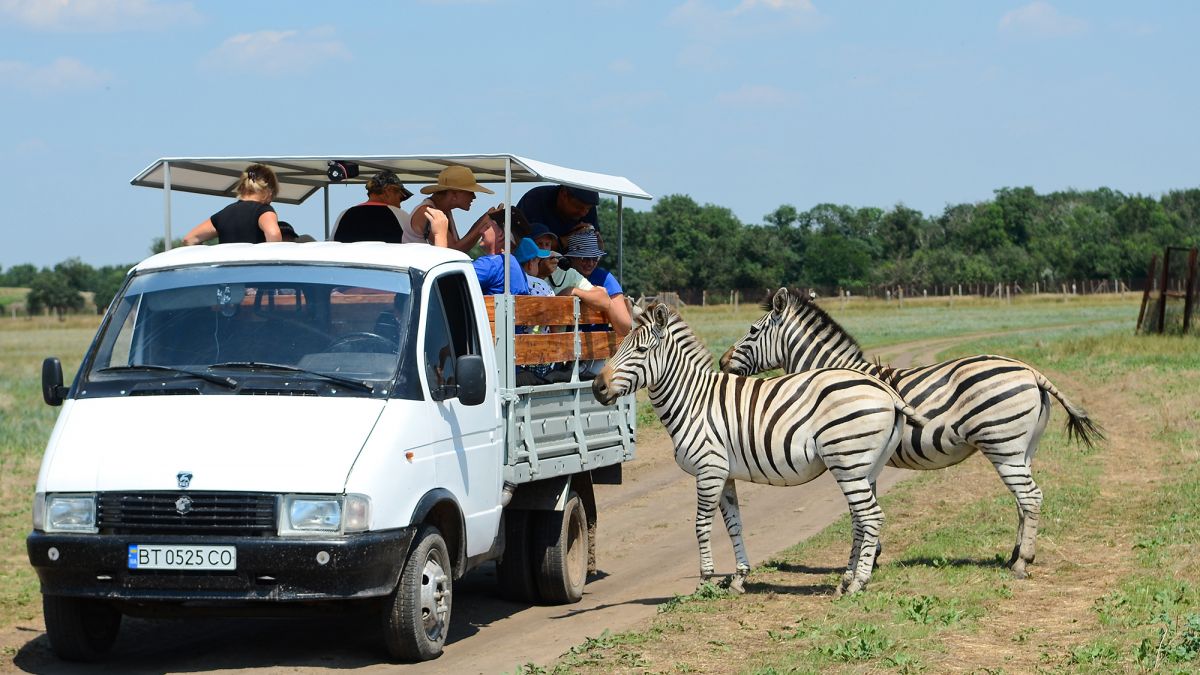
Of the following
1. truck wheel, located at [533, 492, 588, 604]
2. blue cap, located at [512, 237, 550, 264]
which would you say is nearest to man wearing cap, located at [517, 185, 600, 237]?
blue cap, located at [512, 237, 550, 264]

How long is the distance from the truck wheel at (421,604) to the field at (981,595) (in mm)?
698

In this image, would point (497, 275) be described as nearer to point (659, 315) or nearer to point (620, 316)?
point (659, 315)

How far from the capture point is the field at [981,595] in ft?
25.0

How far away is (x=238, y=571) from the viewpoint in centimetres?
720

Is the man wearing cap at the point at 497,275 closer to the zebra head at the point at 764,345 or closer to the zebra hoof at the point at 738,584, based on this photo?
the zebra hoof at the point at 738,584

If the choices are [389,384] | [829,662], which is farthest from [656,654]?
[389,384]

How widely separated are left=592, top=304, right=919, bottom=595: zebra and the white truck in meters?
0.73

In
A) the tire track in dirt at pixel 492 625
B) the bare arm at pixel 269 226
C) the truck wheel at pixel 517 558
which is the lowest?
the tire track in dirt at pixel 492 625

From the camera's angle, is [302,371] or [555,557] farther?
[555,557]

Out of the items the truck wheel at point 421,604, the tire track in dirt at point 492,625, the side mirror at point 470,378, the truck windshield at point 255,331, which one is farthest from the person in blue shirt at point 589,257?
the truck wheel at point 421,604

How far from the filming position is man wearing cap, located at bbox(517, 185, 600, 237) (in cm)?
1141

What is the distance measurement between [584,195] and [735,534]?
2.94 m

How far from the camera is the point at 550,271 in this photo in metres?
10.7

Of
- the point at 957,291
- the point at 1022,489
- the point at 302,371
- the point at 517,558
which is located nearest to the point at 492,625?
the point at 517,558
